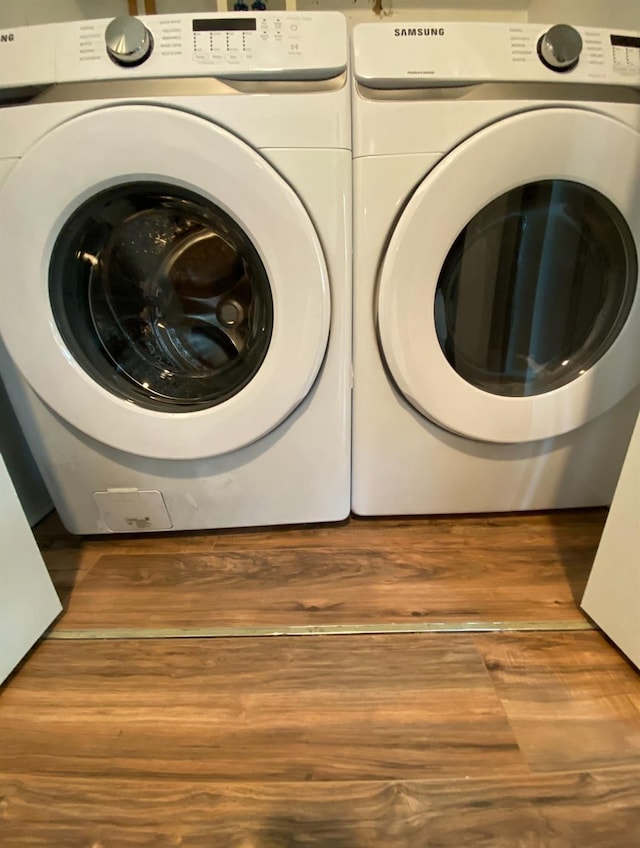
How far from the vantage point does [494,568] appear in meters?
0.88

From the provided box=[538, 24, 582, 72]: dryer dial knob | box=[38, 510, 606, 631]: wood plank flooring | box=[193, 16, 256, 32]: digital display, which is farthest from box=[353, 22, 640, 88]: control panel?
box=[38, 510, 606, 631]: wood plank flooring

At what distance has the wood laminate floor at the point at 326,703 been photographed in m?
0.54

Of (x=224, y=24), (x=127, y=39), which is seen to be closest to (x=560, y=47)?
(x=224, y=24)

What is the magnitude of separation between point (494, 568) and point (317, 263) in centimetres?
60

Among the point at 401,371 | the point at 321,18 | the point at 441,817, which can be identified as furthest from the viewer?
the point at 401,371

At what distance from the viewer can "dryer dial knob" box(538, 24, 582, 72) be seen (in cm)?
67

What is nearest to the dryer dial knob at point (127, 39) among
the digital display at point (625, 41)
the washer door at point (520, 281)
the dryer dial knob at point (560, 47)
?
the washer door at point (520, 281)

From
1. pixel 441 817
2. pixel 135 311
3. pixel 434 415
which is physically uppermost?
pixel 135 311

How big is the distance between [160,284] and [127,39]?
1.06 ft

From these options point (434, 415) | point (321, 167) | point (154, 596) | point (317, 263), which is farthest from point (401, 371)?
point (154, 596)

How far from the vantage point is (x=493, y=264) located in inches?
31.5

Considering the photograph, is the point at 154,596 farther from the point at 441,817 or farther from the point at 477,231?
the point at 477,231

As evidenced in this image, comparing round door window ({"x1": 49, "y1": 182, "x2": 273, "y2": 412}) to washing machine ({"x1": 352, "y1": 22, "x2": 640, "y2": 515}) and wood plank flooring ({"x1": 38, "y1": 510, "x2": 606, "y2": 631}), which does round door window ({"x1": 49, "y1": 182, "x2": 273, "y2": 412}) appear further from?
wood plank flooring ({"x1": 38, "y1": 510, "x2": 606, "y2": 631})

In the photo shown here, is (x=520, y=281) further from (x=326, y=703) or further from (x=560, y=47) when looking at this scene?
(x=326, y=703)
